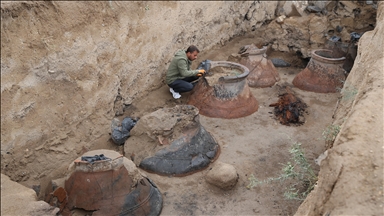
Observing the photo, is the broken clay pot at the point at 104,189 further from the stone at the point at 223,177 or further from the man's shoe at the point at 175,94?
the man's shoe at the point at 175,94

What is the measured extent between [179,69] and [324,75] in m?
3.43

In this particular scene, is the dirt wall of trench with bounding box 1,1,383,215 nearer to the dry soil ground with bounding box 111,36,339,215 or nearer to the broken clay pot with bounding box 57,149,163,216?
the dry soil ground with bounding box 111,36,339,215

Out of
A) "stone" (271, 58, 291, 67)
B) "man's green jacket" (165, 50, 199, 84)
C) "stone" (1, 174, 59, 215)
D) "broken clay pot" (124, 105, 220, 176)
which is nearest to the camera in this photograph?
"stone" (1, 174, 59, 215)

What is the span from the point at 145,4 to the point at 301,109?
3.65 meters

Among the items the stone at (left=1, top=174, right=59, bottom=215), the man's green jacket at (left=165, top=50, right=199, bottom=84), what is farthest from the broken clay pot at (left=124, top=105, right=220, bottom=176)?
the stone at (left=1, top=174, right=59, bottom=215)

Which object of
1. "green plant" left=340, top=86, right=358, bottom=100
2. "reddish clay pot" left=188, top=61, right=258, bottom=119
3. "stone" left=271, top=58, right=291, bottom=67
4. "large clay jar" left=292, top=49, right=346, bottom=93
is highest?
"green plant" left=340, top=86, right=358, bottom=100

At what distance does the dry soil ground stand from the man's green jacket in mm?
395

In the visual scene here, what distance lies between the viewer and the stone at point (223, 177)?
493 centimetres

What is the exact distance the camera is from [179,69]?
7035 millimetres

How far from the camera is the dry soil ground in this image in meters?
4.71

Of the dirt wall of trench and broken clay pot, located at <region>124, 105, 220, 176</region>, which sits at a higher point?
the dirt wall of trench

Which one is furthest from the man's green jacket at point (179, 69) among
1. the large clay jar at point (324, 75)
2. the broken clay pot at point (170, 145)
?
the large clay jar at point (324, 75)

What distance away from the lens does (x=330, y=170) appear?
8.09 feet

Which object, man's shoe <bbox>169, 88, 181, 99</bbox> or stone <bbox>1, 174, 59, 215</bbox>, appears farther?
man's shoe <bbox>169, 88, 181, 99</bbox>
